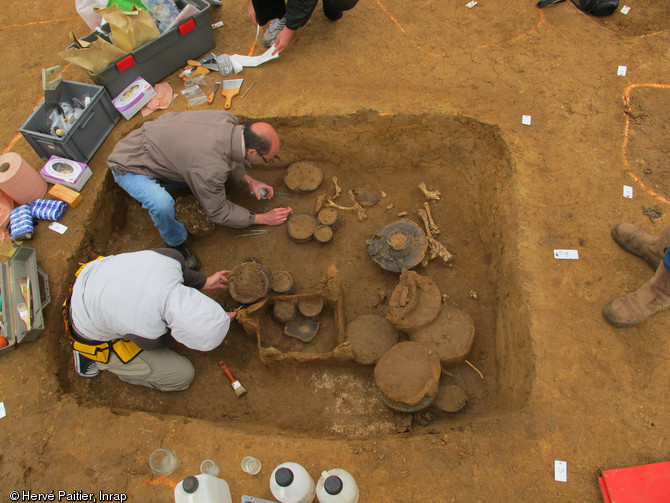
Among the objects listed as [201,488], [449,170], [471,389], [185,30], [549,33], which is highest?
[185,30]

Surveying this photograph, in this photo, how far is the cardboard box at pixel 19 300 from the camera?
3818mm

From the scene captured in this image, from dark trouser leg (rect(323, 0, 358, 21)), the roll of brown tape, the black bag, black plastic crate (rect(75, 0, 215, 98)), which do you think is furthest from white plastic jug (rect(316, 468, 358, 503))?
the black bag

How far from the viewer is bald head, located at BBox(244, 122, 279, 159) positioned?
166 inches

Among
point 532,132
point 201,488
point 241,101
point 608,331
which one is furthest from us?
point 241,101

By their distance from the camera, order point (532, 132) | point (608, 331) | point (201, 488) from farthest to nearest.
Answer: point (532, 132)
point (608, 331)
point (201, 488)

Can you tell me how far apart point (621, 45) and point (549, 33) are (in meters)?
0.91

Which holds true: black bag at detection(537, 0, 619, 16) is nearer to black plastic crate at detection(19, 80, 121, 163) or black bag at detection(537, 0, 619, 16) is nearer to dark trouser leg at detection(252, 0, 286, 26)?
dark trouser leg at detection(252, 0, 286, 26)

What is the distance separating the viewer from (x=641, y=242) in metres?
3.90

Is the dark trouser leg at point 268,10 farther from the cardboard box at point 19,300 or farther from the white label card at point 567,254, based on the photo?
the white label card at point 567,254

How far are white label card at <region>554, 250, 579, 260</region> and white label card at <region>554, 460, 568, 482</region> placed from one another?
72.6 inches

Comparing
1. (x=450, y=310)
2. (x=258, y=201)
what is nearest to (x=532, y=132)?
(x=450, y=310)

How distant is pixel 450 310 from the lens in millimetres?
4266

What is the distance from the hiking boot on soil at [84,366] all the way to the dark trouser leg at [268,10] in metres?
4.91

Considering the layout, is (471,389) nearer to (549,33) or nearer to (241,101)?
(241,101)
